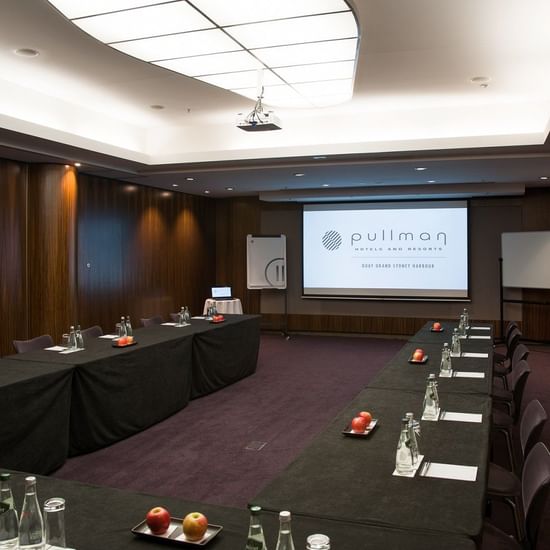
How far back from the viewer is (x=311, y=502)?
83.0 inches

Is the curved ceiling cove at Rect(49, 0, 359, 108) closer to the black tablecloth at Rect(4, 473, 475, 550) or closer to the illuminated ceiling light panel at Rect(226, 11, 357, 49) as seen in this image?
the illuminated ceiling light panel at Rect(226, 11, 357, 49)

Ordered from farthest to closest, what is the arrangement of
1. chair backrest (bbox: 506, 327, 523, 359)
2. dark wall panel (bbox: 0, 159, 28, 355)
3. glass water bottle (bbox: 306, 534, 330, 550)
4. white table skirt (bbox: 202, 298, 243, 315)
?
white table skirt (bbox: 202, 298, 243, 315) < dark wall panel (bbox: 0, 159, 28, 355) < chair backrest (bbox: 506, 327, 523, 359) < glass water bottle (bbox: 306, 534, 330, 550)

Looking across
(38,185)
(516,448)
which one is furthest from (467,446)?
(38,185)

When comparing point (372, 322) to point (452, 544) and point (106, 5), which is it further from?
point (452, 544)

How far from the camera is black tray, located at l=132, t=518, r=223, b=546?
5.77 feet

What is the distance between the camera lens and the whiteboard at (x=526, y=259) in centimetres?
1002

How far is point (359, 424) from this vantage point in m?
2.88

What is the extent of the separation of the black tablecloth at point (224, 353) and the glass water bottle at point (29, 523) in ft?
15.7

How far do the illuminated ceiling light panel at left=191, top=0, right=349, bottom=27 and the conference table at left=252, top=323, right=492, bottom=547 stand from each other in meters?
2.26

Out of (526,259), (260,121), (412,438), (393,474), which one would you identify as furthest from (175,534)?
(526,259)

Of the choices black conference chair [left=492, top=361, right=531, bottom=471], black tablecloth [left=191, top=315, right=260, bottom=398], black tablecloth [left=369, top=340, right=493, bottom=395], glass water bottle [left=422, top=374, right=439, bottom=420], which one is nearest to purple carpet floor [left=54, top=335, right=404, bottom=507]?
black tablecloth [left=191, top=315, right=260, bottom=398]

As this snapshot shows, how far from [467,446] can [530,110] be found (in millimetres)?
5515

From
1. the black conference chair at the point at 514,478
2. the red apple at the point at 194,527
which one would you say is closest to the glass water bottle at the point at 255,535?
the red apple at the point at 194,527

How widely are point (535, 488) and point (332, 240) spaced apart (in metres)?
9.52
